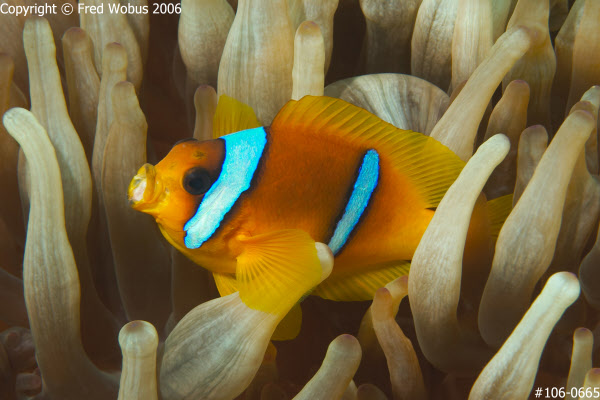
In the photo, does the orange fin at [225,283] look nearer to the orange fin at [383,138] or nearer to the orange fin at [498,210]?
the orange fin at [383,138]

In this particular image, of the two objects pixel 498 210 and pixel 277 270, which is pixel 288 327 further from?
pixel 498 210

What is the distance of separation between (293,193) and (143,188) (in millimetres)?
168

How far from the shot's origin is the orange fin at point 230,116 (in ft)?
2.65

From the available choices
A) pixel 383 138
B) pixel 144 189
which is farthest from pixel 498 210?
pixel 144 189

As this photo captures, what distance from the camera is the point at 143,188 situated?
27.4 inches

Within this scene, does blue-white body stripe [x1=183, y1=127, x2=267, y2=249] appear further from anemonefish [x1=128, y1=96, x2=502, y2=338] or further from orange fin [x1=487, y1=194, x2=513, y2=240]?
orange fin [x1=487, y1=194, x2=513, y2=240]

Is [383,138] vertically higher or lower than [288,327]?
higher

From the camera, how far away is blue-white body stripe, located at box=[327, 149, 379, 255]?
2.37 feet

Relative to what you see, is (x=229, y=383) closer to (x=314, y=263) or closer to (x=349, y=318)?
(x=314, y=263)

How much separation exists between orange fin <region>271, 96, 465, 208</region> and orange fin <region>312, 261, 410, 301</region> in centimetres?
10

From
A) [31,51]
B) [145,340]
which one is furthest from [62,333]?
[31,51]

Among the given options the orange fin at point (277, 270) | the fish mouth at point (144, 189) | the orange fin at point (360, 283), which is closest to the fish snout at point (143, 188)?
the fish mouth at point (144, 189)

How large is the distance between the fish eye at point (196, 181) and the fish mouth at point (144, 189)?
3cm

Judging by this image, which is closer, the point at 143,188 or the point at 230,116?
the point at 143,188
